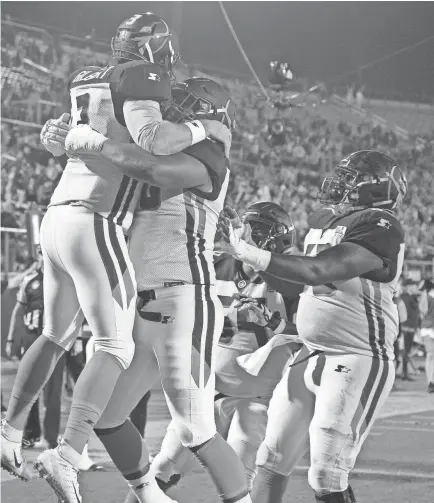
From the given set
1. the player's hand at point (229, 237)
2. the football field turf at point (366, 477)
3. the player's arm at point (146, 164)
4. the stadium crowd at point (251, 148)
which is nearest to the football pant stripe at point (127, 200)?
the player's arm at point (146, 164)

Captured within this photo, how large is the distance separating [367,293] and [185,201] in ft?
2.67

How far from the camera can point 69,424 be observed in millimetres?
3793

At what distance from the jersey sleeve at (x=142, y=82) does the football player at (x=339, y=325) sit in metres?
0.57

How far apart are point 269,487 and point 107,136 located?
5.18 feet

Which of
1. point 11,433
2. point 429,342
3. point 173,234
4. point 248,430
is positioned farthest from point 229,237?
point 429,342

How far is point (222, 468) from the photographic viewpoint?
3.96m

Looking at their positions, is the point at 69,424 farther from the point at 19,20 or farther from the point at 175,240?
the point at 19,20

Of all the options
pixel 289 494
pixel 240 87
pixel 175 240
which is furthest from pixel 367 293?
pixel 240 87

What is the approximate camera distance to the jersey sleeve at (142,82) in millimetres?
3883

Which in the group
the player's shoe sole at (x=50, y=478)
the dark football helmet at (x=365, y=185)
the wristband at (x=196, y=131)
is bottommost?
the player's shoe sole at (x=50, y=478)

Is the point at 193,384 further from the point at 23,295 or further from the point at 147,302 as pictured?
the point at 23,295

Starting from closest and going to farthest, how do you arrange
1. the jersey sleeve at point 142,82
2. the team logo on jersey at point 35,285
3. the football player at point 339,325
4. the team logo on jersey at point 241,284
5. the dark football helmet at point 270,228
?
1. the jersey sleeve at point 142,82
2. the football player at point 339,325
3. the dark football helmet at point 270,228
4. the team logo on jersey at point 241,284
5. the team logo on jersey at point 35,285

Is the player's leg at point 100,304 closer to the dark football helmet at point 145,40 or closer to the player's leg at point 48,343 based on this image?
the player's leg at point 48,343

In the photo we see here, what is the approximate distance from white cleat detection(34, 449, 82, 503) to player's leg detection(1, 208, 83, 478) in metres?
0.36
